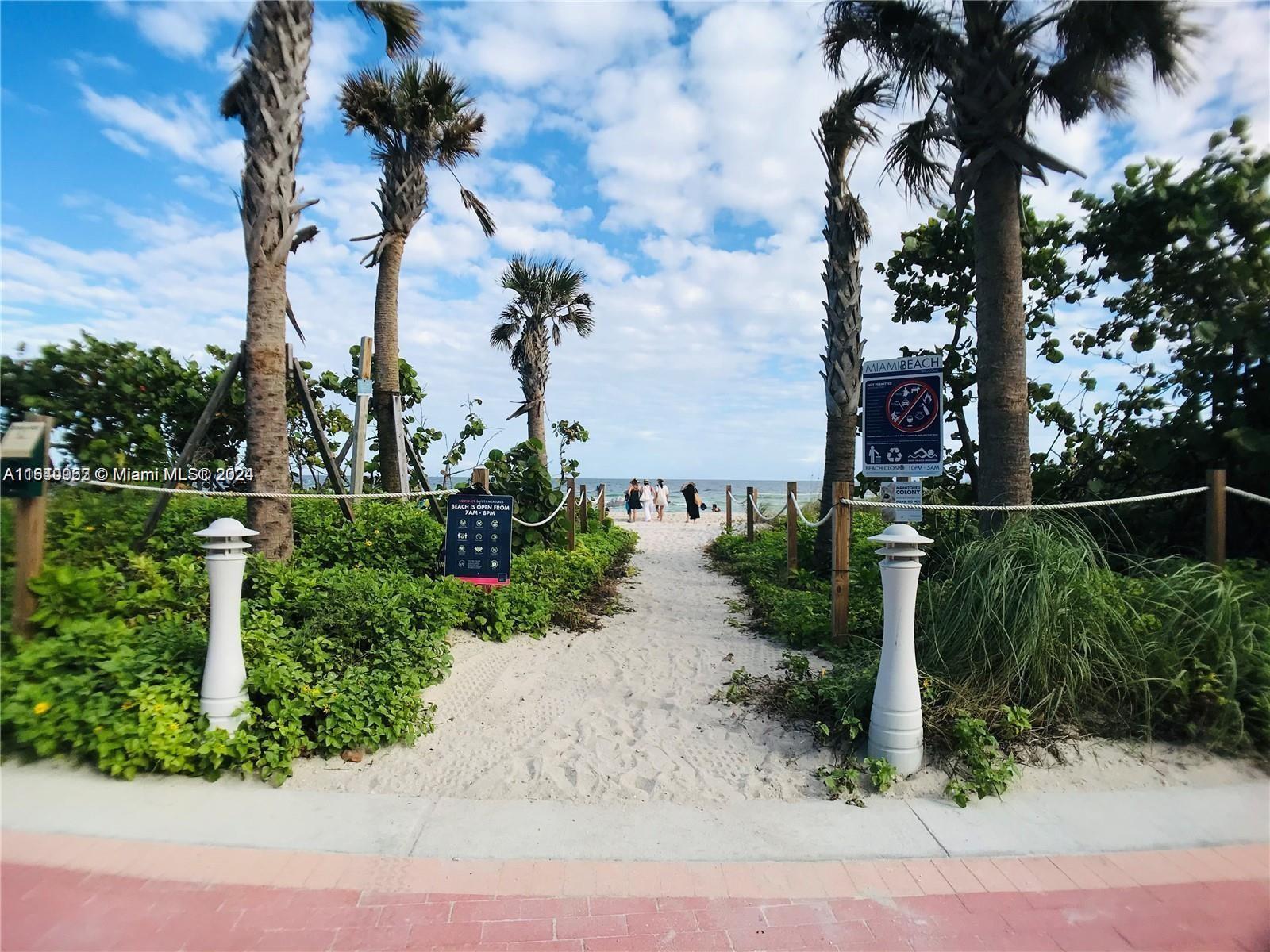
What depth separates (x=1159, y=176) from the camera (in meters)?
6.54

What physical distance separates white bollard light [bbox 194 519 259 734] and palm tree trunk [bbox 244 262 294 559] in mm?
2353

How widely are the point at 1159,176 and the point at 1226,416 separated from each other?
97.7 inches

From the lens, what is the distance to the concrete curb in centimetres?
282

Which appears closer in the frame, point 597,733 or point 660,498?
point 597,733

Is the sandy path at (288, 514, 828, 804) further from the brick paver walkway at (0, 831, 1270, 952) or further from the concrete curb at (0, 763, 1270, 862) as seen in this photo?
the brick paver walkway at (0, 831, 1270, 952)

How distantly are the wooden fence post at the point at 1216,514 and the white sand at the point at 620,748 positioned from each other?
1.95 metres

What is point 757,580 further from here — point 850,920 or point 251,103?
point 251,103

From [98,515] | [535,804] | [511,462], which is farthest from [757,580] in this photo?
[98,515]

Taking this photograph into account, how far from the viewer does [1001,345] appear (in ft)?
18.2

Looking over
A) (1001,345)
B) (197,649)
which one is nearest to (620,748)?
(197,649)

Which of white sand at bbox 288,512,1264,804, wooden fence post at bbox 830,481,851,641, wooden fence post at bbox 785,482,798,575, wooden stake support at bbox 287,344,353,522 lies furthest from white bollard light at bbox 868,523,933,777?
wooden stake support at bbox 287,344,353,522

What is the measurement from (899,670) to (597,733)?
1.78 m

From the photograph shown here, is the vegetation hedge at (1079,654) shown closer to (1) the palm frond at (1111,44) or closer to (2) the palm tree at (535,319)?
(1) the palm frond at (1111,44)

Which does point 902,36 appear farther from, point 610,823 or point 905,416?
point 610,823
